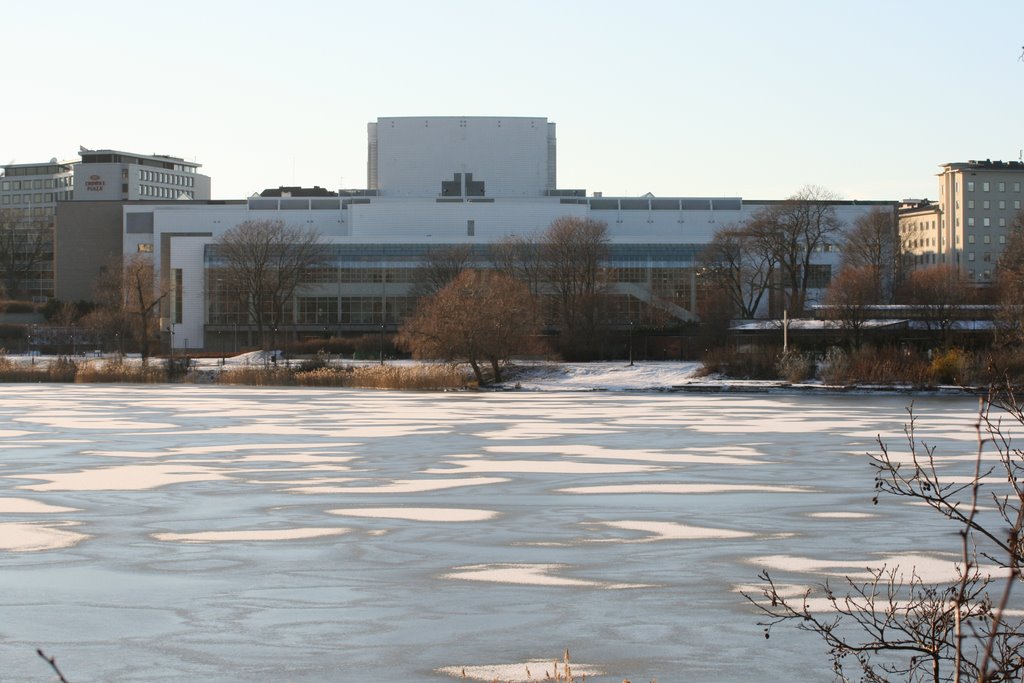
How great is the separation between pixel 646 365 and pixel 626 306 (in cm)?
3149

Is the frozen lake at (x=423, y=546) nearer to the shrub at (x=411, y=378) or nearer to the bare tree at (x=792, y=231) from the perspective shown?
the shrub at (x=411, y=378)

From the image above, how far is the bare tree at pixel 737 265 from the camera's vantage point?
89256 millimetres

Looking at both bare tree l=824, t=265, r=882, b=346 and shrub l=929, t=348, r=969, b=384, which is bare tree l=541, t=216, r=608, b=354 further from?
shrub l=929, t=348, r=969, b=384

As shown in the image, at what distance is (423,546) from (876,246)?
3634 inches

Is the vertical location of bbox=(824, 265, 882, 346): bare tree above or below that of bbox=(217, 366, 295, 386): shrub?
above

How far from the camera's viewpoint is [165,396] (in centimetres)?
4825

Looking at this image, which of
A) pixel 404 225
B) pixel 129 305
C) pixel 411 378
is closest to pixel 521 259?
pixel 404 225

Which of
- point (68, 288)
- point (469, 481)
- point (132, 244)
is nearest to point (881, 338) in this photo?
point (469, 481)

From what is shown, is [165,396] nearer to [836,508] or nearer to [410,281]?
[836,508]

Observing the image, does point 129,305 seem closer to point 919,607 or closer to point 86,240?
point 86,240

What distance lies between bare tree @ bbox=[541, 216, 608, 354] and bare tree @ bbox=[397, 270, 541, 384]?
54.6 feet

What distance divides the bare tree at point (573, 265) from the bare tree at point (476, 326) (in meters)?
16.6

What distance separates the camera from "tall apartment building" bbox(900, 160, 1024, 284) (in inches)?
6334

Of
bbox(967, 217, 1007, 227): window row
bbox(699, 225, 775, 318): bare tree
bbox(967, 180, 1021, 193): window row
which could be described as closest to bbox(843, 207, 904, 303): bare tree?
bbox(699, 225, 775, 318): bare tree
